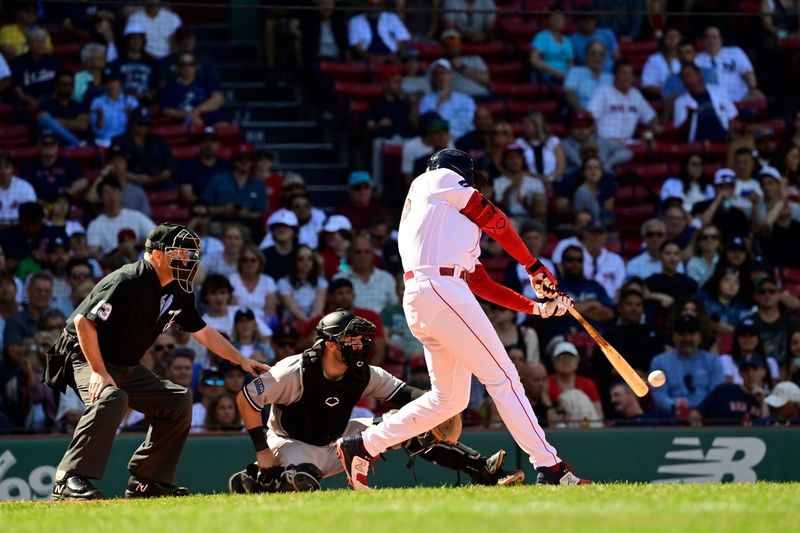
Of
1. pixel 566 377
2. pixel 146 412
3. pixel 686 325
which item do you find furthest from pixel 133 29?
pixel 146 412

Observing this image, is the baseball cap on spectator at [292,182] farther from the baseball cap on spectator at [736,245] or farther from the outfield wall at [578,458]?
the baseball cap on spectator at [736,245]

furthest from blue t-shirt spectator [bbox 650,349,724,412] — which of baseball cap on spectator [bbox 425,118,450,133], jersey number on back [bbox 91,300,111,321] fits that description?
jersey number on back [bbox 91,300,111,321]

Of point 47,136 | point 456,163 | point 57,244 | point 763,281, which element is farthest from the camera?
point 47,136

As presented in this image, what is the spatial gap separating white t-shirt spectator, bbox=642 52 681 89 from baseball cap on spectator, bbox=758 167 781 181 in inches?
74.6

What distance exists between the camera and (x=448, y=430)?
8367 millimetres

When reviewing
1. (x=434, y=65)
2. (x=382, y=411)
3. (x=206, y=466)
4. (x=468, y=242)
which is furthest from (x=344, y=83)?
(x=468, y=242)

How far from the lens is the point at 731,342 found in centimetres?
1209

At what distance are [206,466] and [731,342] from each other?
4775mm

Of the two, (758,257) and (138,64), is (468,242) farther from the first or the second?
(138,64)

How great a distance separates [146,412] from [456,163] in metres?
2.29

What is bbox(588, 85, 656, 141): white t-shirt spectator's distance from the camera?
14703 mm

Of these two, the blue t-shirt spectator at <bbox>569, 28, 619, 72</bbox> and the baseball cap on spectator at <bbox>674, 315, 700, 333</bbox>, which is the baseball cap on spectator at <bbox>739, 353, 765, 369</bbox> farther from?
the blue t-shirt spectator at <bbox>569, 28, 619, 72</bbox>

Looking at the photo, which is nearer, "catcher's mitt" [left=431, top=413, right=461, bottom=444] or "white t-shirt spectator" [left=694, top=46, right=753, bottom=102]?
"catcher's mitt" [left=431, top=413, right=461, bottom=444]

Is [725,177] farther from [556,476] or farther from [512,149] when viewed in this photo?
[556,476]
